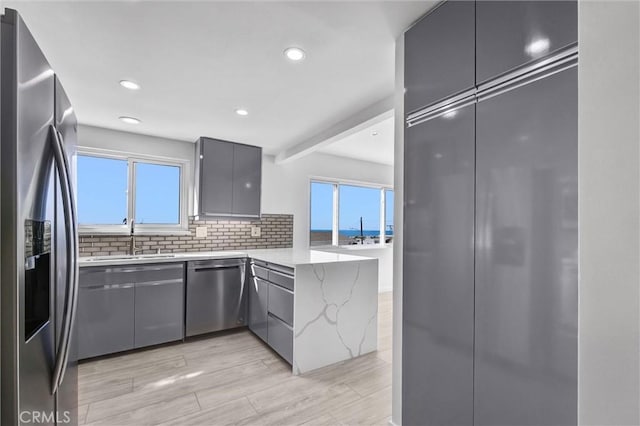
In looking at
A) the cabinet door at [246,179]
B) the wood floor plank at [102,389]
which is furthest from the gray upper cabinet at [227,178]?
the wood floor plank at [102,389]

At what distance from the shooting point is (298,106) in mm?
2760

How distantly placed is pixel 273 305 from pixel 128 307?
1404 millimetres

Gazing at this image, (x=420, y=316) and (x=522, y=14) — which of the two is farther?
(x=420, y=316)

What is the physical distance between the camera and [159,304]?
303 centimetres

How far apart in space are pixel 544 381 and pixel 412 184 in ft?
3.28

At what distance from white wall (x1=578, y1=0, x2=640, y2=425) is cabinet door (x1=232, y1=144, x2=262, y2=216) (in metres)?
3.79

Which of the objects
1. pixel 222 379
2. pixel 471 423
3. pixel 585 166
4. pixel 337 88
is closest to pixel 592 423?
pixel 585 166

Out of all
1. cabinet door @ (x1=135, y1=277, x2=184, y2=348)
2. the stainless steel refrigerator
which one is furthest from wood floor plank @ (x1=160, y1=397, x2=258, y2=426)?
cabinet door @ (x1=135, y1=277, x2=184, y2=348)

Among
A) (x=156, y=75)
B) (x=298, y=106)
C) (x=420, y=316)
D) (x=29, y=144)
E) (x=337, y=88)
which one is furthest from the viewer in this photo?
(x=298, y=106)

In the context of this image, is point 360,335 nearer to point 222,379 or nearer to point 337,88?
point 222,379

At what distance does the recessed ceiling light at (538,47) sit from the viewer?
108 centimetres

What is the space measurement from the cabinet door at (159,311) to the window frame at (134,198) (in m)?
0.86

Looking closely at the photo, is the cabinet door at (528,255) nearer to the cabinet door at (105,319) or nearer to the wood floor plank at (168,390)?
the wood floor plank at (168,390)

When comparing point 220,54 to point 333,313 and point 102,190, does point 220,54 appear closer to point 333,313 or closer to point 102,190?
point 333,313
